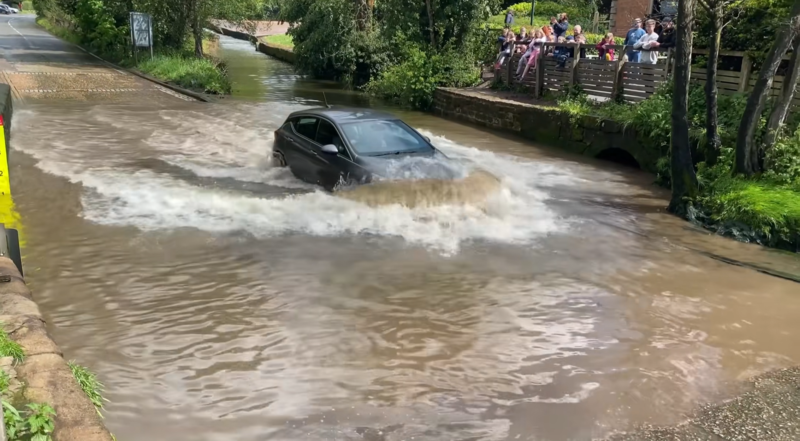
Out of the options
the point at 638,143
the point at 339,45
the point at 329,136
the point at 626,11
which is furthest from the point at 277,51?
the point at 329,136

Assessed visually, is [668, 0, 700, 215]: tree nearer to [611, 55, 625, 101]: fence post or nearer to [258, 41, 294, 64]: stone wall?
[611, 55, 625, 101]: fence post

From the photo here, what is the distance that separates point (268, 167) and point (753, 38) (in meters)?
9.92

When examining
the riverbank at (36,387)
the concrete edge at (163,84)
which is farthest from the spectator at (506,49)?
the riverbank at (36,387)

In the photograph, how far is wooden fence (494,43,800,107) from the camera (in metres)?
13.2

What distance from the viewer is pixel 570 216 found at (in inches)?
417

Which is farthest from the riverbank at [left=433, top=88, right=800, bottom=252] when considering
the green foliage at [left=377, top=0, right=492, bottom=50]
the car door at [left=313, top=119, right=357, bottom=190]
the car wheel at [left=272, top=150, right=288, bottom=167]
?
the car wheel at [left=272, top=150, right=288, bottom=167]

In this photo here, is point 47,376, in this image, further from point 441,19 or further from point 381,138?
point 441,19

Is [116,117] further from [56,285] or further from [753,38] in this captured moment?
[753,38]

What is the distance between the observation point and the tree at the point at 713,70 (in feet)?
34.0

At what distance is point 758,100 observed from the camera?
10.3 meters

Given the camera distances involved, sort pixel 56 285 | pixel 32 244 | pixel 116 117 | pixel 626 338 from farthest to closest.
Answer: pixel 116 117 → pixel 32 244 → pixel 56 285 → pixel 626 338

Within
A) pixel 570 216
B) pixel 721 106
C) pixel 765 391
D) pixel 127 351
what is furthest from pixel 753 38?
pixel 127 351

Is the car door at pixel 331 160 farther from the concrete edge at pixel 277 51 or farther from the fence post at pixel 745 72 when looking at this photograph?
the concrete edge at pixel 277 51

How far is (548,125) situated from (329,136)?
829cm
